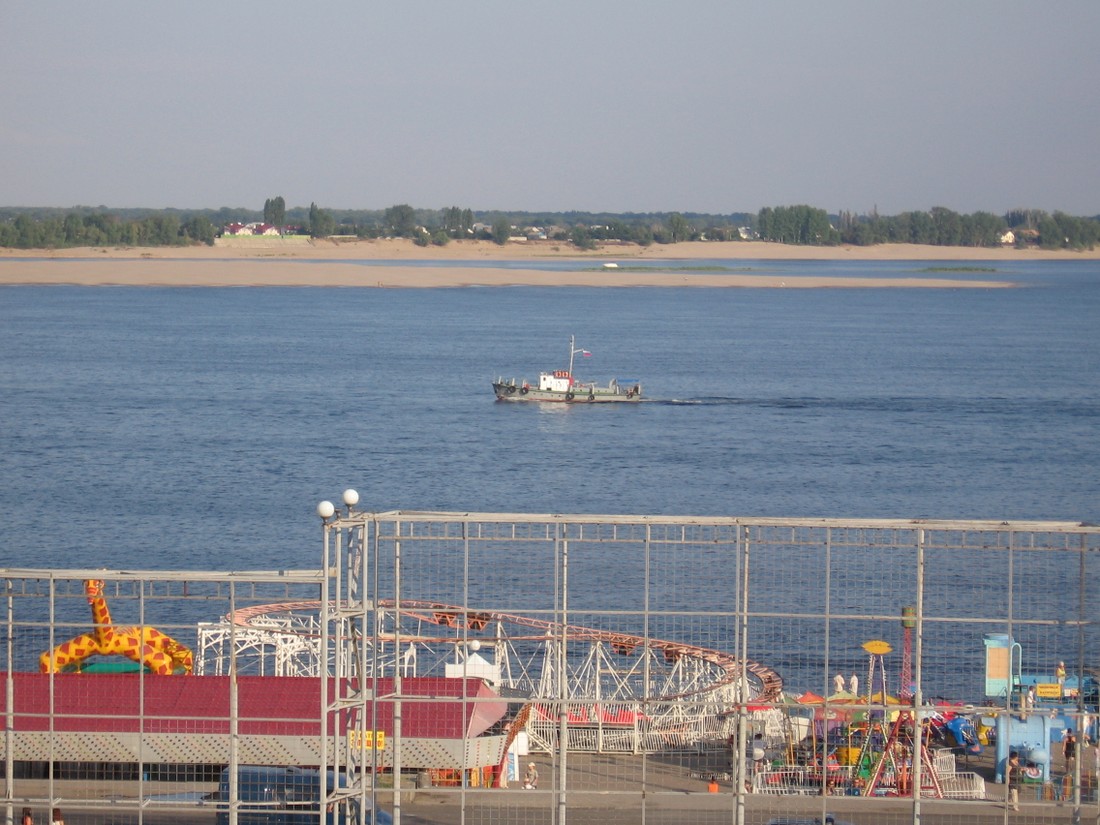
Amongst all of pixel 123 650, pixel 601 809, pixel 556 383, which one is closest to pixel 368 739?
pixel 601 809

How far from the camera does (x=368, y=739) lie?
1848 cm

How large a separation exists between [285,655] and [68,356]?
8164cm

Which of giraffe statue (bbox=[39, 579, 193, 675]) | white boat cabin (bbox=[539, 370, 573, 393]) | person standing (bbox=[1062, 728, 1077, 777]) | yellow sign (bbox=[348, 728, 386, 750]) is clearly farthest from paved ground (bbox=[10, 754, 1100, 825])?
white boat cabin (bbox=[539, 370, 573, 393])

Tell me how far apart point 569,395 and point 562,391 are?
1.47ft

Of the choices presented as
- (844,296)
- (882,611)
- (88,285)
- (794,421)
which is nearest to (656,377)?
(794,421)

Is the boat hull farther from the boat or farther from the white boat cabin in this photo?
the white boat cabin

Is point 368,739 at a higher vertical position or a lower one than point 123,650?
higher

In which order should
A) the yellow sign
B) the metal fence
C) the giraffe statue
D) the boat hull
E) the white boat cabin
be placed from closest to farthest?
the metal fence
the yellow sign
the giraffe statue
the boat hull
the white boat cabin

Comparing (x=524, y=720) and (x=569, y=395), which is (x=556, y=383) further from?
(x=524, y=720)

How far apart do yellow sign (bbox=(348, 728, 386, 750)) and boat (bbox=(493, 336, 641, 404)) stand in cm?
6604

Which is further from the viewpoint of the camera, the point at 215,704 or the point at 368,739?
the point at 215,704

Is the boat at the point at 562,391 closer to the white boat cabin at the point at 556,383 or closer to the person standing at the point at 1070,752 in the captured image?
the white boat cabin at the point at 556,383

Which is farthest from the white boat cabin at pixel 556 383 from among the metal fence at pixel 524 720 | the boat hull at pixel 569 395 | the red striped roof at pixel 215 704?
the red striped roof at pixel 215 704

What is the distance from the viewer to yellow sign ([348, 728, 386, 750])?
16103mm
